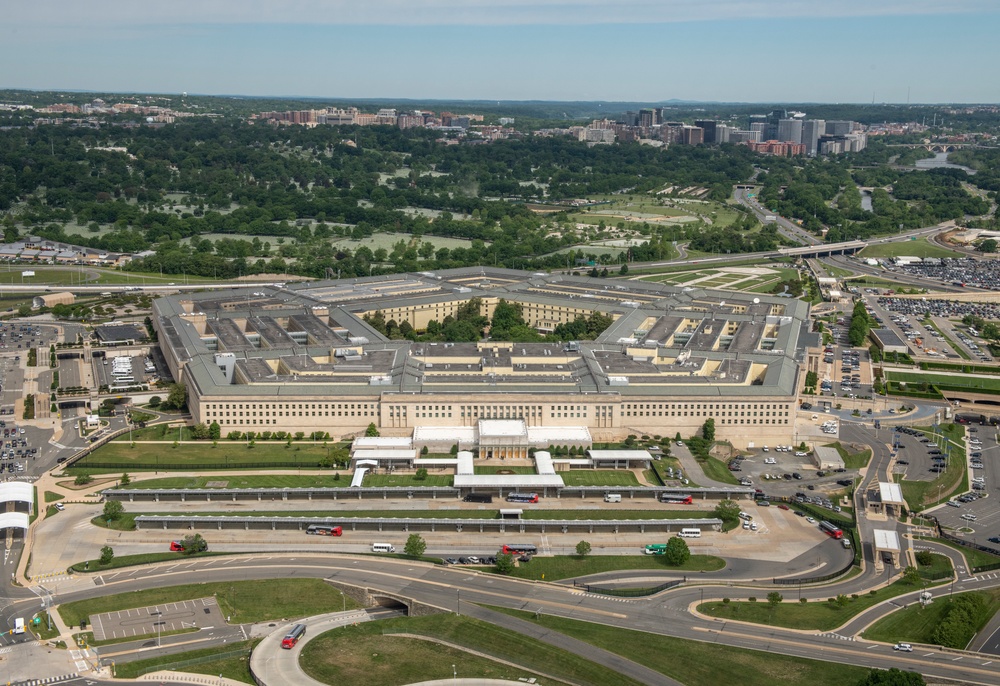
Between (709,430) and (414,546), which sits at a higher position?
(709,430)

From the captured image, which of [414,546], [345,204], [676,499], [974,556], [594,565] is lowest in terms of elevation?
[594,565]

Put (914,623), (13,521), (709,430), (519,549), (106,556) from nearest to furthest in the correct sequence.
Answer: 1. (914,623)
2. (106,556)
3. (519,549)
4. (13,521)
5. (709,430)

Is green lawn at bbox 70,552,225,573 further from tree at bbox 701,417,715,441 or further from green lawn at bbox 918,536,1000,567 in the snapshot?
green lawn at bbox 918,536,1000,567

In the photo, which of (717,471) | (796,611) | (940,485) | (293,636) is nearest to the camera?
(293,636)

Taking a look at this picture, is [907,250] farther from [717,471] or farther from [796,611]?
[796,611]

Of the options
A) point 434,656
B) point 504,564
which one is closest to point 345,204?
point 504,564

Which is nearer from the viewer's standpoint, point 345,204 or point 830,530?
point 830,530
